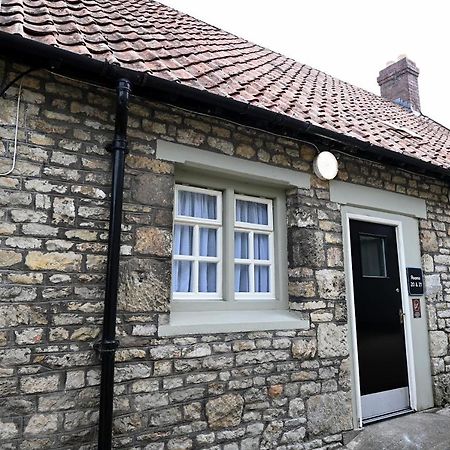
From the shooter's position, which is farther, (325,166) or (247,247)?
(325,166)

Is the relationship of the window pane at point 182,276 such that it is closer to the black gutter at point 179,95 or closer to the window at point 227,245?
the window at point 227,245

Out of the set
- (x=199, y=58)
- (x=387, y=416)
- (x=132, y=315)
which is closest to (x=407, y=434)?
(x=387, y=416)

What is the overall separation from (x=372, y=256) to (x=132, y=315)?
3.05 meters

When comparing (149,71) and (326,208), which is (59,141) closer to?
(149,71)

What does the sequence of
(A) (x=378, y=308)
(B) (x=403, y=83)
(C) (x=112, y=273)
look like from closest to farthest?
(C) (x=112, y=273), (A) (x=378, y=308), (B) (x=403, y=83)

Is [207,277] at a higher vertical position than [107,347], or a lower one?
higher

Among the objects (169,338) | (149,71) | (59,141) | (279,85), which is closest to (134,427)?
(169,338)

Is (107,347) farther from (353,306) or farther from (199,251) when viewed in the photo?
(353,306)

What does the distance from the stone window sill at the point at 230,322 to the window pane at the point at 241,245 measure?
1.85 ft

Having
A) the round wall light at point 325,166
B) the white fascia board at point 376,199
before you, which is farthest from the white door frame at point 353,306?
the round wall light at point 325,166

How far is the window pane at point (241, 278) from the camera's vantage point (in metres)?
3.90

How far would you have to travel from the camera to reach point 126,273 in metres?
3.10

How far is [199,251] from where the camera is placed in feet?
12.2

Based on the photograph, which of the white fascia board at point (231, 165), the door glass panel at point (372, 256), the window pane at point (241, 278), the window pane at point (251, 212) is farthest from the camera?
the door glass panel at point (372, 256)
